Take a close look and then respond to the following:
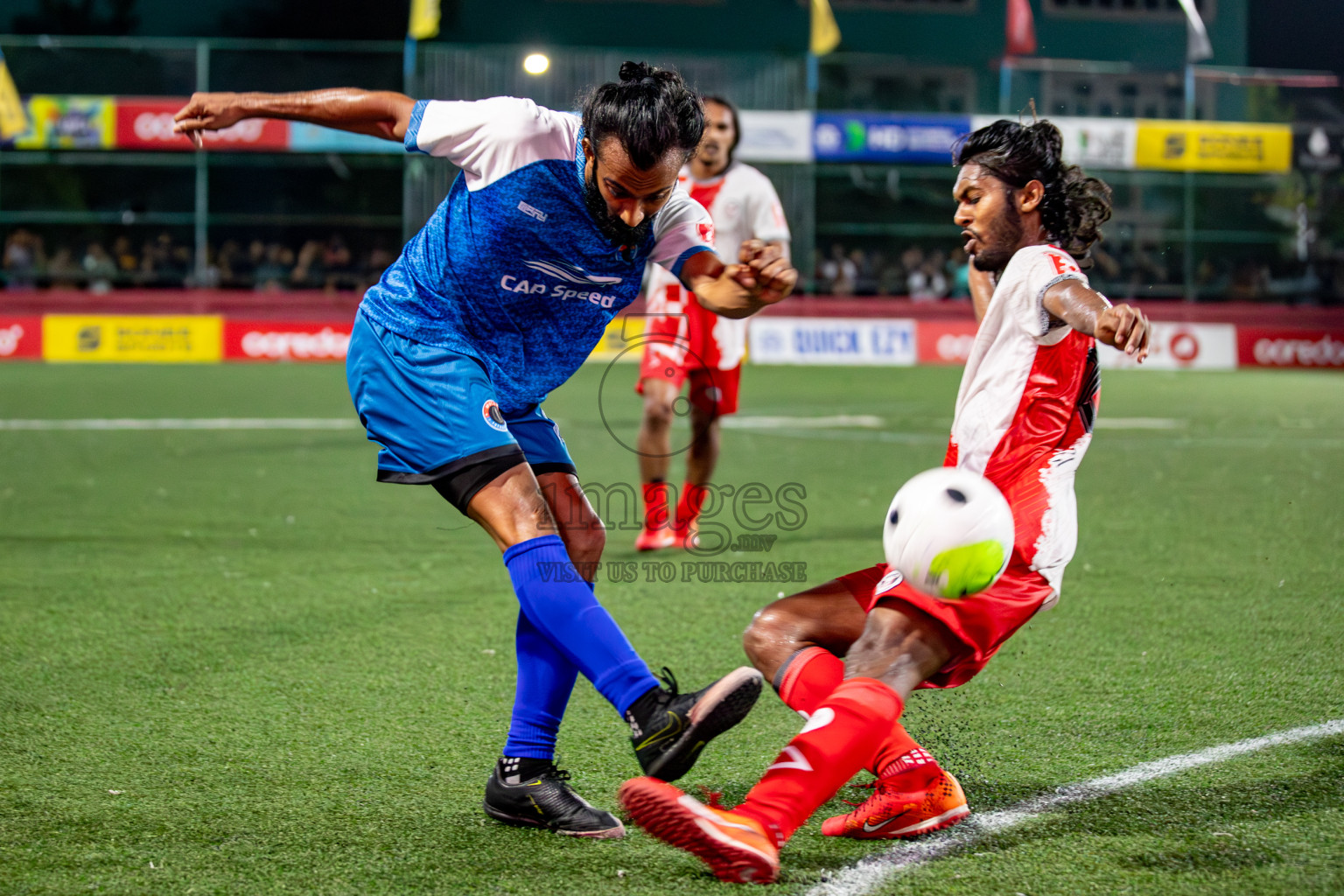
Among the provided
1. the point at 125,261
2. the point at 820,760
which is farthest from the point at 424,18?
the point at 820,760

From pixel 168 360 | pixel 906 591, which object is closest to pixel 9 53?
pixel 168 360

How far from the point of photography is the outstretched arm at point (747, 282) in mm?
3303

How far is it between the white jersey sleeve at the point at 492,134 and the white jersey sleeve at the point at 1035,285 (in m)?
1.11

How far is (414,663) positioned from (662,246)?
201 centimetres

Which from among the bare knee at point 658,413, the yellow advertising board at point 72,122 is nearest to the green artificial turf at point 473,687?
the bare knee at point 658,413

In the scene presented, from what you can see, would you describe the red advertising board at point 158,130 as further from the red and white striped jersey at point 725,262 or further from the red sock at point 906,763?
Result: the red sock at point 906,763

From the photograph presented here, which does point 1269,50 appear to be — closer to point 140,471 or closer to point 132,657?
point 140,471

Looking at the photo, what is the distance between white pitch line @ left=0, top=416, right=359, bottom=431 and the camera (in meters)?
12.2

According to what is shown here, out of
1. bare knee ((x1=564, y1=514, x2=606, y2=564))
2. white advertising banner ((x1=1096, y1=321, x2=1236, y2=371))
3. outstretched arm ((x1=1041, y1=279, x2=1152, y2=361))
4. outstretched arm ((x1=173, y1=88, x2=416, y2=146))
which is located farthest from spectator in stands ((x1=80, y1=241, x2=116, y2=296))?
outstretched arm ((x1=1041, y1=279, x2=1152, y2=361))

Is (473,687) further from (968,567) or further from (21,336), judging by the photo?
(21,336)

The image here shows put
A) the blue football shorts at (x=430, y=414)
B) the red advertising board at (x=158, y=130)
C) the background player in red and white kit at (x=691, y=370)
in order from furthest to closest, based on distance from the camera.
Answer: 1. the red advertising board at (x=158, y=130)
2. the background player in red and white kit at (x=691, y=370)
3. the blue football shorts at (x=430, y=414)

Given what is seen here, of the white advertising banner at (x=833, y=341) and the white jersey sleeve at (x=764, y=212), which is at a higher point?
the white jersey sleeve at (x=764, y=212)

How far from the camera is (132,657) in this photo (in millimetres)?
4824

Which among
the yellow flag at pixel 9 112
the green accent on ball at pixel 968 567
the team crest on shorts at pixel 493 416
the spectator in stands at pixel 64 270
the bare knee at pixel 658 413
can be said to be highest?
the yellow flag at pixel 9 112
